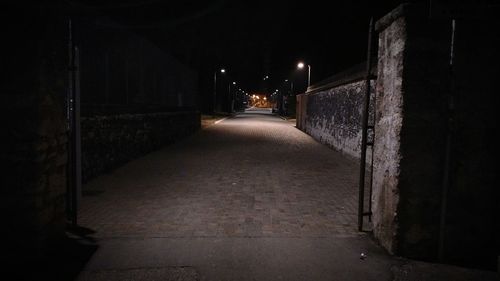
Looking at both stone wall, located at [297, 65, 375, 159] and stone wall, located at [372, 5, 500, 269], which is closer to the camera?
stone wall, located at [372, 5, 500, 269]

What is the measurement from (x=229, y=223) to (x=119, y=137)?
575 centimetres

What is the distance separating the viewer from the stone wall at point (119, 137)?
8.20 meters

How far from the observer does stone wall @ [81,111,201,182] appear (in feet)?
26.9

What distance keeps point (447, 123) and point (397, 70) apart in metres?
0.82

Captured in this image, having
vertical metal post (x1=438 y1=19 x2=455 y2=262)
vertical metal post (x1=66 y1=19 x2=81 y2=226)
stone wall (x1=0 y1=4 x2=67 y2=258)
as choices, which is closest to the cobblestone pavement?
vertical metal post (x1=66 y1=19 x2=81 y2=226)

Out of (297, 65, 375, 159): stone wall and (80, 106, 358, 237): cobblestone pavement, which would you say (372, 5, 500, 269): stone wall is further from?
(297, 65, 375, 159): stone wall

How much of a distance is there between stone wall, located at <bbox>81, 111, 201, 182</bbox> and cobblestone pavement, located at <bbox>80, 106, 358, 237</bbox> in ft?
1.18

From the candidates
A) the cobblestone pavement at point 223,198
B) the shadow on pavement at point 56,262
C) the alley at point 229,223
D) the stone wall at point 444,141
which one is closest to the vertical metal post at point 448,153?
the stone wall at point 444,141

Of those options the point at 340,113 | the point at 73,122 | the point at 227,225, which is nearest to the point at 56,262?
the point at 73,122

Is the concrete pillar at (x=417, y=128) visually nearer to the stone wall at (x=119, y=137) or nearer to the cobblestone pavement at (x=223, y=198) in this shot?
the cobblestone pavement at (x=223, y=198)

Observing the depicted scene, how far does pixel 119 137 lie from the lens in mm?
10094

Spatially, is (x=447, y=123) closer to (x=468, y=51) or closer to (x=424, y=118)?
(x=424, y=118)

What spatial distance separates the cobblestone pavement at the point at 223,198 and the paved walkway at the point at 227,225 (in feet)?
0.05

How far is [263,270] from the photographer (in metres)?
3.98
